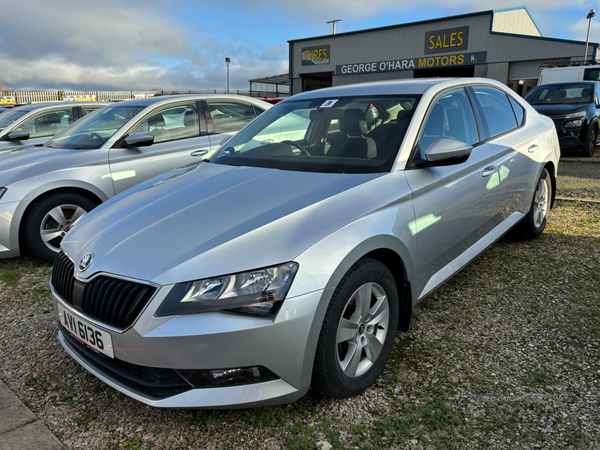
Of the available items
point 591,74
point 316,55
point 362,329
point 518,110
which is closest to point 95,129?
point 362,329

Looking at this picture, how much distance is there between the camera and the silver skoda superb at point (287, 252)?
190cm

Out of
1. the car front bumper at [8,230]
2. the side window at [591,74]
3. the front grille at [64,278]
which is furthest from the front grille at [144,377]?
the side window at [591,74]

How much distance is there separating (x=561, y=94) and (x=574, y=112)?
125 centimetres

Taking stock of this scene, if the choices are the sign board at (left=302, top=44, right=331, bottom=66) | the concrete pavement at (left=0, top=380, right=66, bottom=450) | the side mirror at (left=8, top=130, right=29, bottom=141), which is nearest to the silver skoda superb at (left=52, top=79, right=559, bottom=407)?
the concrete pavement at (left=0, top=380, right=66, bottom=450)

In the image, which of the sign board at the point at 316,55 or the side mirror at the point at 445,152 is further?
the sign board at the point at 316,55

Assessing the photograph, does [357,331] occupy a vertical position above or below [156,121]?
below

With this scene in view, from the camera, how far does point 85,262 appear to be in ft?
7.36

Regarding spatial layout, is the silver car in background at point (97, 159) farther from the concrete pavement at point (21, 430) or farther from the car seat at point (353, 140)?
the concrete pavement at point (21, 430)

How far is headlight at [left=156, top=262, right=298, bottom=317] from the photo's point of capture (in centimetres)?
188

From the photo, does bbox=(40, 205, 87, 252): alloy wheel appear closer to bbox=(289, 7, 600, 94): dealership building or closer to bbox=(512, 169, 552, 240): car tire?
bbox=(512, 169, 552, 240): car tire

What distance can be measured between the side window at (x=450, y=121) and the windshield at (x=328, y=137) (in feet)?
0.52

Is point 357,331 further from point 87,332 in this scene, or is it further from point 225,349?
point 87,332

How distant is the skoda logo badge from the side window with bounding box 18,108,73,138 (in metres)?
6.23

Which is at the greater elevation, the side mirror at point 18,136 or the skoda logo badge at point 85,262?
the side mirror at point 18,136
